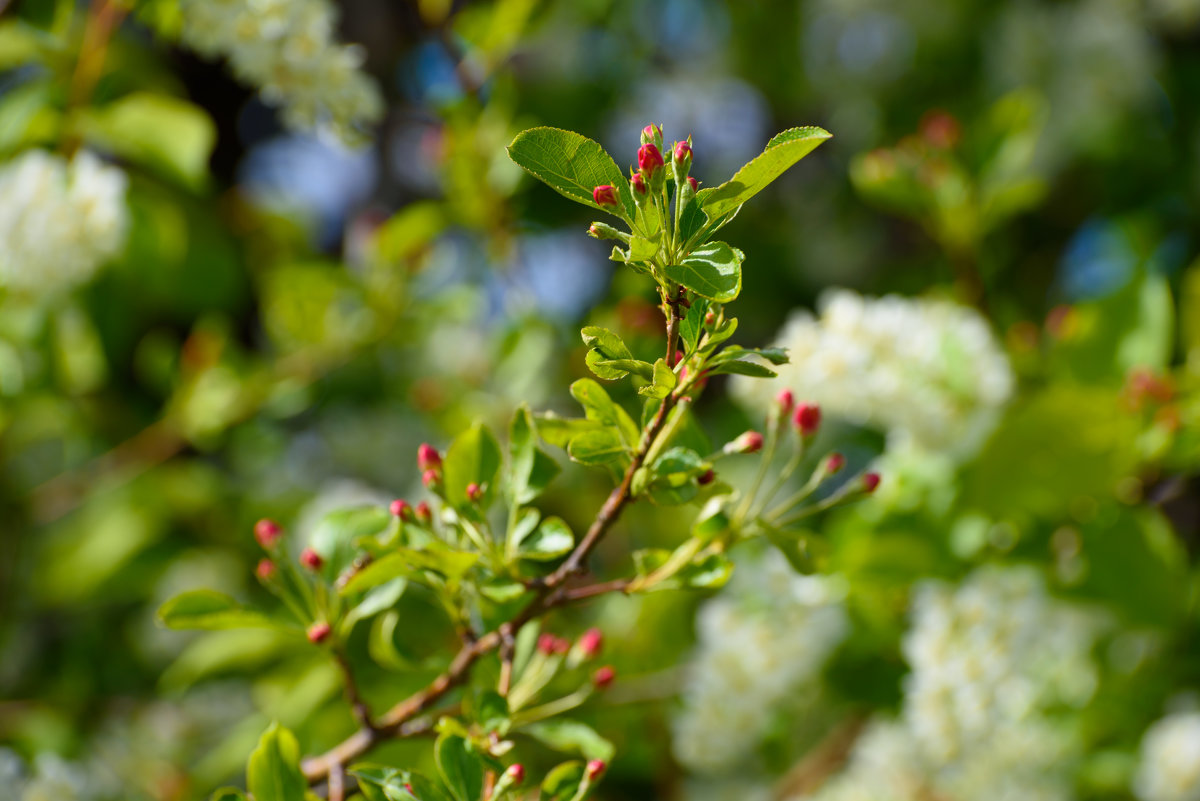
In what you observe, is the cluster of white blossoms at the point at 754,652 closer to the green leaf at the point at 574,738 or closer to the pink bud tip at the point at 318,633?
the green leaf at the point at 574,738

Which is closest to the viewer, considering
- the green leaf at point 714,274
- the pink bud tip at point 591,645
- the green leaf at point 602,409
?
the green leaf at point 714,274

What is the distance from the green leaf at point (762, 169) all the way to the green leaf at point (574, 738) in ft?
1.25

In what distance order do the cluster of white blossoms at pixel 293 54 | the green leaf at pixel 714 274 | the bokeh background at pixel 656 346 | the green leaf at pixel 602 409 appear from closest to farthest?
the green leaf at pixel 714 274 < the green leaf at pixel 602 409 < the cluster of white blossoms at pixel 293 54 < the bokeh background at pixel 656 346

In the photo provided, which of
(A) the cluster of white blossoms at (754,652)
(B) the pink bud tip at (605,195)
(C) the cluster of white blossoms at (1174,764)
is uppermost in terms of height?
(B) the pink bud tip at (605,195)

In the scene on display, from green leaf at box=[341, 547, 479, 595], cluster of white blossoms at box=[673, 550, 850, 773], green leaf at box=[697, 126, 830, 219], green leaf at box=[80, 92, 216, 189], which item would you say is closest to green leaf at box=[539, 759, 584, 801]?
green leaf at box=[341, 547, 479, 595]

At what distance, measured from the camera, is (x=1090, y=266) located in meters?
1.99

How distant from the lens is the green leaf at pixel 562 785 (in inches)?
25.4

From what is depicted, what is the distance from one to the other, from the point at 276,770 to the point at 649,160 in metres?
0.46

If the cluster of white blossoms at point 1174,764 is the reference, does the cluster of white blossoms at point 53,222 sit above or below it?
above

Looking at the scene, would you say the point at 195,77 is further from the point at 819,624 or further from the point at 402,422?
the point at 819,624

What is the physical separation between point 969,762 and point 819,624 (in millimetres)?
263

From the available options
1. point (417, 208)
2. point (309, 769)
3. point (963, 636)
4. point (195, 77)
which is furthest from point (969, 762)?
point (195, 77)

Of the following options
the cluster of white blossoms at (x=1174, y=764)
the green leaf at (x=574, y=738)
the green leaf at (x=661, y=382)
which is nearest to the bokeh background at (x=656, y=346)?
the cluster of white blossoms at (x=1174, y=764)

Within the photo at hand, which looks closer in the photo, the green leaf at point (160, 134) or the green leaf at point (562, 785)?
the green leaf at point (562, 785)
